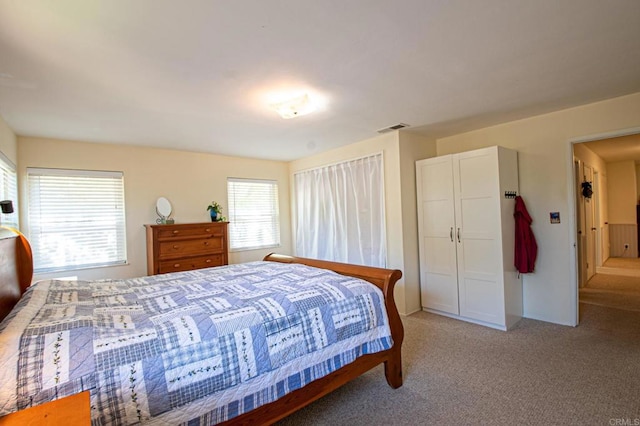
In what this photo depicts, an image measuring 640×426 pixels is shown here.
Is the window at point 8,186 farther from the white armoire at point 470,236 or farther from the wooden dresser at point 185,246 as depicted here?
the white armoire at point 470,236

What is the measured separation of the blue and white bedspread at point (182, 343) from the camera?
3.94 feet

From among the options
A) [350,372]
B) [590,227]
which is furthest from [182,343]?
[590,227]

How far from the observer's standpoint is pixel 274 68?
2154mm

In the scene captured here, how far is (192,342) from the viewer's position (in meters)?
1.44

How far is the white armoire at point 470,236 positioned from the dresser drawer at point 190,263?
285 centimetres

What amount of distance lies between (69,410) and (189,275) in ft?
6.08

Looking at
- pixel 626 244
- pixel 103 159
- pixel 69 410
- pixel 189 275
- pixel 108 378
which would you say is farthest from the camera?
pixel 626 244

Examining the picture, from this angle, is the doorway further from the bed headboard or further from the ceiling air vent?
the bed headboard

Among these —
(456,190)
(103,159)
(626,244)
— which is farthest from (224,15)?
(626,244)

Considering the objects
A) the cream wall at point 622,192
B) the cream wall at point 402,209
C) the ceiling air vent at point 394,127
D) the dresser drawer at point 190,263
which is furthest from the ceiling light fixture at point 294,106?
the cream wall at point 622,192

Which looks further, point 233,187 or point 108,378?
point 233,187

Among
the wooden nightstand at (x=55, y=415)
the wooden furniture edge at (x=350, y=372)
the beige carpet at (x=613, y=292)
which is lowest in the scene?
the beige carpet at (x=613, y=292)

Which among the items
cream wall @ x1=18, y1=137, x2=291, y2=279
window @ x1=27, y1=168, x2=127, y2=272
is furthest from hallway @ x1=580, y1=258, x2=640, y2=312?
window @ x1=27, y1=168, x2=127, y2=272

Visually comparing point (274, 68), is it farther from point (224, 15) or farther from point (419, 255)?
point (419, 255)
